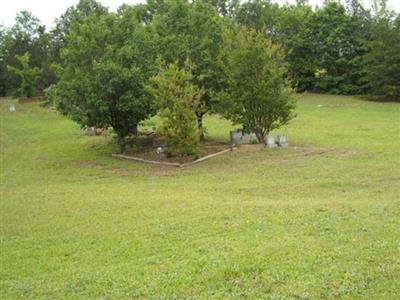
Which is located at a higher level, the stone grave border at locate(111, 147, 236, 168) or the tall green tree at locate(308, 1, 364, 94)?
the tall green tree at locate(308, 1, 364, 94)

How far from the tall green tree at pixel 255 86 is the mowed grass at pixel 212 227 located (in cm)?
186

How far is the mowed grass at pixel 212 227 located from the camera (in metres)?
6.16

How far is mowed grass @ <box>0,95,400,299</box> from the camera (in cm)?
616

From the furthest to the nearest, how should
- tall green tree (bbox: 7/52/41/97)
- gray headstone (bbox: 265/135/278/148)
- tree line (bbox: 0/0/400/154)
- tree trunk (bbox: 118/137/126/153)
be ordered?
tall green tree (bbox: 7/52/41/97), tree trunk (bbox: 118/137/126/153), gray headstone (bbox: 265/135/278/148), tree line (bbox: 0/0/400/154)

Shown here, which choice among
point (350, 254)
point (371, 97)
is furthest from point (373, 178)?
point (371, 97)

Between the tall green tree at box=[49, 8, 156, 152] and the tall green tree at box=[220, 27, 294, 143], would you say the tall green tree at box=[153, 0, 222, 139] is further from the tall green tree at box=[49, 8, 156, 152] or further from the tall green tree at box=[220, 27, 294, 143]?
the tall green tree at box=[220, 27, 294, 143]

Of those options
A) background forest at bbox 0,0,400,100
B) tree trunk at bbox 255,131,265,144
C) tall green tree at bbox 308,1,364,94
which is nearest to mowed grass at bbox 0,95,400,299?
tree trunk at bbox 255,131,265,144

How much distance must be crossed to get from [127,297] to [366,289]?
2555 millimetres

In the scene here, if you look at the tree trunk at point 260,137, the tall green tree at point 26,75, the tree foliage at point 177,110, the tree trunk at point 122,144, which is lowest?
the tree trunk at point 122,144

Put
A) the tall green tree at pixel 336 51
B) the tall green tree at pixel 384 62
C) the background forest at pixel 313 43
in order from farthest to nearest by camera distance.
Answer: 1. the tall green tree at pixel 336 51
2. the background forest at pixel 313 43
3. the tall green tree at pixel 384 62

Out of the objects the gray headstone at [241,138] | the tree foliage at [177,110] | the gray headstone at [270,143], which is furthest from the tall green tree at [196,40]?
the gray headstone at [270,143]

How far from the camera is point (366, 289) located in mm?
5551

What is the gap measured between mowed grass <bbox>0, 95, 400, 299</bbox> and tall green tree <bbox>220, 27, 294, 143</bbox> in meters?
1.86

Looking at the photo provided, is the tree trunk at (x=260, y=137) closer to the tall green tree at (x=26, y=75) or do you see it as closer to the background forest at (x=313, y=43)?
the background forest at (x=313, y=43)
